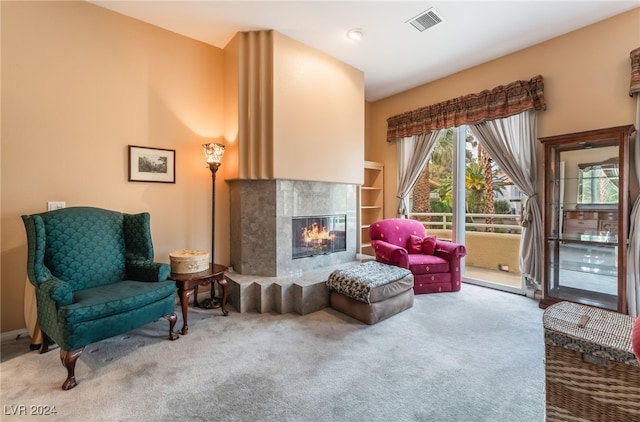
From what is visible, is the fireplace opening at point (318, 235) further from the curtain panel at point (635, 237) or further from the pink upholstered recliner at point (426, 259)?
the curtain panel at point (635, 237)

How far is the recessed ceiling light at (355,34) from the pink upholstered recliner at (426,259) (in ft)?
8.14

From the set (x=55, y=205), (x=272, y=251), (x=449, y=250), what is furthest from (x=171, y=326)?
(x=449, y=250)

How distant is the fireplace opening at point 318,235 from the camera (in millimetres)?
3553

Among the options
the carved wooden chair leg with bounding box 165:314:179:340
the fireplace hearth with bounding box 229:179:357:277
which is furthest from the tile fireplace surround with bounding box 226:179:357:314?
the carved wooden chair leg with bounding box 165:314:179:340

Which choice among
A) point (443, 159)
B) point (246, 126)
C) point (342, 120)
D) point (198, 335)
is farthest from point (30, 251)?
point (443, 159)

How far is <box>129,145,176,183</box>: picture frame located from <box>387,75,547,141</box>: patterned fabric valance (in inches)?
141

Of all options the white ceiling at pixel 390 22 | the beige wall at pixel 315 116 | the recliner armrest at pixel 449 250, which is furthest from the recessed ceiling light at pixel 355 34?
the recliner armrest at pixel 449 250

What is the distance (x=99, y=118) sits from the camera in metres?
2.74

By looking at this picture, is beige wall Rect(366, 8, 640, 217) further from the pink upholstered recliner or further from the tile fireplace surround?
the tile fireplace surround

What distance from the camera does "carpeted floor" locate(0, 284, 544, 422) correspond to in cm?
158

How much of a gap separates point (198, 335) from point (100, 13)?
3.32 metres

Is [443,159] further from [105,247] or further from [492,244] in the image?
[105,247]

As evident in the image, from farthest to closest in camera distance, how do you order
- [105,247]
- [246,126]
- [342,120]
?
[342,120]
[246,126]
[105,247]

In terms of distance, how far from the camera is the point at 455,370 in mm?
1955
